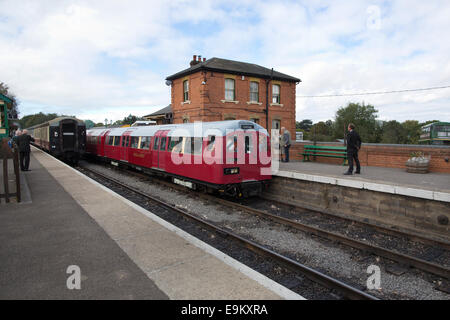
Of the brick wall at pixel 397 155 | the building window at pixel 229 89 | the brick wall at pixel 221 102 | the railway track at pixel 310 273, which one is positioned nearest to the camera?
the railway track at pixel 310 273

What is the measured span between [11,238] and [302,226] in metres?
6.01

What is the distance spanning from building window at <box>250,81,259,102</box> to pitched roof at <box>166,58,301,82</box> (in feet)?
2.16

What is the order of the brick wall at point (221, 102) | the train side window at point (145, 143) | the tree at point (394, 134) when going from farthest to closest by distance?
the tree at point (394, 134) → the brick wall at point (221, 102) → the train side window at point (145, 143)

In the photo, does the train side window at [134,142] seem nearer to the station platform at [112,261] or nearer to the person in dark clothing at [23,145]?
the person in dark clothing at [23,145]

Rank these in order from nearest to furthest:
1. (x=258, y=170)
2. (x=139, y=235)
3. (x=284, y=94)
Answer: (x=139, y=235) < (x=258, y=170) < (x=284, y=94)

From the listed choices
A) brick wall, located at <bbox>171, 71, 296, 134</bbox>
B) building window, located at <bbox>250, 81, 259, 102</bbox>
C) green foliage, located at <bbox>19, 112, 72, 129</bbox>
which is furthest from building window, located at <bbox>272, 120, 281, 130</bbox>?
green foliage, located at <bbox>19, 112, 72, 129</bbox>

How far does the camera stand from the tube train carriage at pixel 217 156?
892 centimetres

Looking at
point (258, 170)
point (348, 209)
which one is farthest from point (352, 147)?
point (258, 170)

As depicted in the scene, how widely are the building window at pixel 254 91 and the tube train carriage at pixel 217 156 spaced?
11.2 metres

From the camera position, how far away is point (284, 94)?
23.6 meters

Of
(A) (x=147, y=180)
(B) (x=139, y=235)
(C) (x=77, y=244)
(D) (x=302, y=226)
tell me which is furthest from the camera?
(A) (x=147, y=180)

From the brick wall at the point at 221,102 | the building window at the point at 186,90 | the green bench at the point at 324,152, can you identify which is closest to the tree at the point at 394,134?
the brick wall at the point at 221,102
